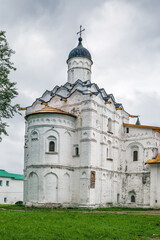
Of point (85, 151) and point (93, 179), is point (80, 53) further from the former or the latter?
point (93, 179)

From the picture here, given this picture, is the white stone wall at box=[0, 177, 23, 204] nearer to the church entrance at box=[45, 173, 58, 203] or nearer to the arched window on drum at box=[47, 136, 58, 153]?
the arched window on drum at box=[47, 136, 58, 153]

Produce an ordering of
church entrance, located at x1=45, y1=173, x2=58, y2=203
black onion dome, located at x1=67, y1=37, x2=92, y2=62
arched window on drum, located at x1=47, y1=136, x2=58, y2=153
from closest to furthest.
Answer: church entrance, located at x1=45, y1=173, x2=58, y2=203, arched window on drum, located at x1=47, y1=136, x2=58, y2=153, black onion dome, located at x1=67, y1=37, x2=92, y2=62

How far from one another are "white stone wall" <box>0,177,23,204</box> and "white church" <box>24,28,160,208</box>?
670 inches

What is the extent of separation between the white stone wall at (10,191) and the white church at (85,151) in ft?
55.9

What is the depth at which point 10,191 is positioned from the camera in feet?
144

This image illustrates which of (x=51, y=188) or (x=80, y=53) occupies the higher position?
(x=80, y=53)

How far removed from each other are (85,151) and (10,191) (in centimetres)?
2297

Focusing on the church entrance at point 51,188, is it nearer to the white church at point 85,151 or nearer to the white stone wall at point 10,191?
the white church at point 85,151

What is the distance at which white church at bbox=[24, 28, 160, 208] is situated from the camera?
24.6 meters

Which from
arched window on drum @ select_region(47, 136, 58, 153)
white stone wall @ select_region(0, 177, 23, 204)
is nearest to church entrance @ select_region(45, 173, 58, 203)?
arched window on drum @ select_region(47, 136, 58, 153)

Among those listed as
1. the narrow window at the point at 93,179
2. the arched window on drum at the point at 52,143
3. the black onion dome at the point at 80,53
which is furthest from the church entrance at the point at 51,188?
the black onion dome at the point at 80,53

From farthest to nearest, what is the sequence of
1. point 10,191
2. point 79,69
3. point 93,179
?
point 10,191 < point 79,69 < point 93,179

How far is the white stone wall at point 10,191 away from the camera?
4278 cm

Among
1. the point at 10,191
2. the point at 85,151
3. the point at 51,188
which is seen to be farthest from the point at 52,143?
the point at 10,191
